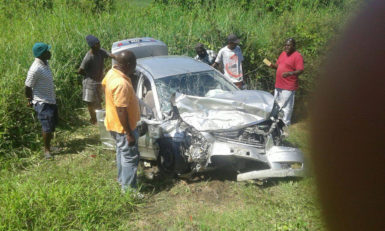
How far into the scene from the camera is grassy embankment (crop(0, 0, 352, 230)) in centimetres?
369

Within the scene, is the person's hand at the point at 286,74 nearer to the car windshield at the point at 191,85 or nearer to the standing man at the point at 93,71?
the car windshield at the point at 191,85

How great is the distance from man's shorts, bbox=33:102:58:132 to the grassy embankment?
502 mm

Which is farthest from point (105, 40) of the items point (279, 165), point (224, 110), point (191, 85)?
point (279, 165)

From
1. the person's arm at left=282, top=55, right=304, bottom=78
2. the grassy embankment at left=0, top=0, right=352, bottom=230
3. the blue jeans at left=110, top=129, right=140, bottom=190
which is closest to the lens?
the grassy embankment at left=0, top=0, right=352, bottom=230

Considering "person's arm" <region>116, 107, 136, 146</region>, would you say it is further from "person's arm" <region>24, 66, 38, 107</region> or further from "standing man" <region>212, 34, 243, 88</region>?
"standing man" <region>212, 34, 243, 88</region>

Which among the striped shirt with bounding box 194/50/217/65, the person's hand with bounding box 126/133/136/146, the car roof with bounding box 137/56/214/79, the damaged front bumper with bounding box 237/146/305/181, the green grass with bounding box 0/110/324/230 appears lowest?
the green grass with bounding box 0/110/324/230

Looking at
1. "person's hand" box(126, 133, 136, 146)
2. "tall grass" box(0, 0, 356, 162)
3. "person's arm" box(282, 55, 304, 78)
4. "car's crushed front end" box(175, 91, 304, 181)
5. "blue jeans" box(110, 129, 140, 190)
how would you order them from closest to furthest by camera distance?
1. "person's hand" box(126, 133, 136, 146)
2. "blue jeans" box(110, 129, 140, 190)
3. "car's crushed front end" box(175, 91, 304, 181)
4. "tall grass" box(0, 0, 356, 162)
5. "person's arm" box(282, 55, 304, 78)

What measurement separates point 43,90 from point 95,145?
129 cm

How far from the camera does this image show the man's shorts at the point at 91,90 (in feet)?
21.6

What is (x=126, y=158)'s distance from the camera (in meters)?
4.10

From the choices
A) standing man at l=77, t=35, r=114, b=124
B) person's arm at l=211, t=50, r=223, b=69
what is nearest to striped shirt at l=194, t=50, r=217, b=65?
person's arm at l=211, t=50, r=223, b=69

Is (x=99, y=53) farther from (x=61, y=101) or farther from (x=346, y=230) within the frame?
(x=346, y=230)

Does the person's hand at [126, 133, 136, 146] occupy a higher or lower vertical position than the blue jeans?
higher

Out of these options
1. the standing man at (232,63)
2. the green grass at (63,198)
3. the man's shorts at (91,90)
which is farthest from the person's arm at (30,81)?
the standing man at (232,63)
